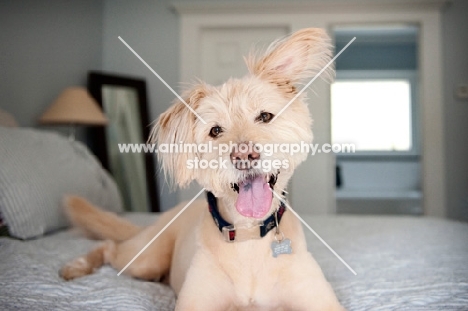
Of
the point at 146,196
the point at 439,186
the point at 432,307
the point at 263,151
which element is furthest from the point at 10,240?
the point at 439,186

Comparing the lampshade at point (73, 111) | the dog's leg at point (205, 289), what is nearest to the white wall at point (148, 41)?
the lampshade at point (73, 111)

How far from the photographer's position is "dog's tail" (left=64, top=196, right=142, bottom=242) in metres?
1.55

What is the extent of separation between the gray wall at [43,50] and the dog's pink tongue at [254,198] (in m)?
1.88

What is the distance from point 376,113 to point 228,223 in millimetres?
7661

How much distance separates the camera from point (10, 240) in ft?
4.76

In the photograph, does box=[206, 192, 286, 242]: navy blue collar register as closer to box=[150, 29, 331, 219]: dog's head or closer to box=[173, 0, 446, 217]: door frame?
box=[150, 29, 331, 219]: dog's head

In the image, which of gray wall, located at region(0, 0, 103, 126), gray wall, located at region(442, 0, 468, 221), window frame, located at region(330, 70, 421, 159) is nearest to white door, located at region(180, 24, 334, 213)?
gray wall, located at region(0, 0, 103, 126)

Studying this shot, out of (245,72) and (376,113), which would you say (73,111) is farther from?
(376,113)

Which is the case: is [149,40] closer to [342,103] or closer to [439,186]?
[439,186]

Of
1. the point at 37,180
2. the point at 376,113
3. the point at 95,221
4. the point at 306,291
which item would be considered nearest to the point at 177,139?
the point at 306,291

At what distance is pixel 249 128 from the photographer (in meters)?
1.00

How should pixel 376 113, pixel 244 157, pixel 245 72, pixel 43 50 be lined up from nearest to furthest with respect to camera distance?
1. pixel 244 157
2. pixel 43 50
3. pixel 245 72
4. pixel 376 113

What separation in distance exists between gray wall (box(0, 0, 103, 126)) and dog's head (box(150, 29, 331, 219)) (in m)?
1.69

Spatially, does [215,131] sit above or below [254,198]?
above
